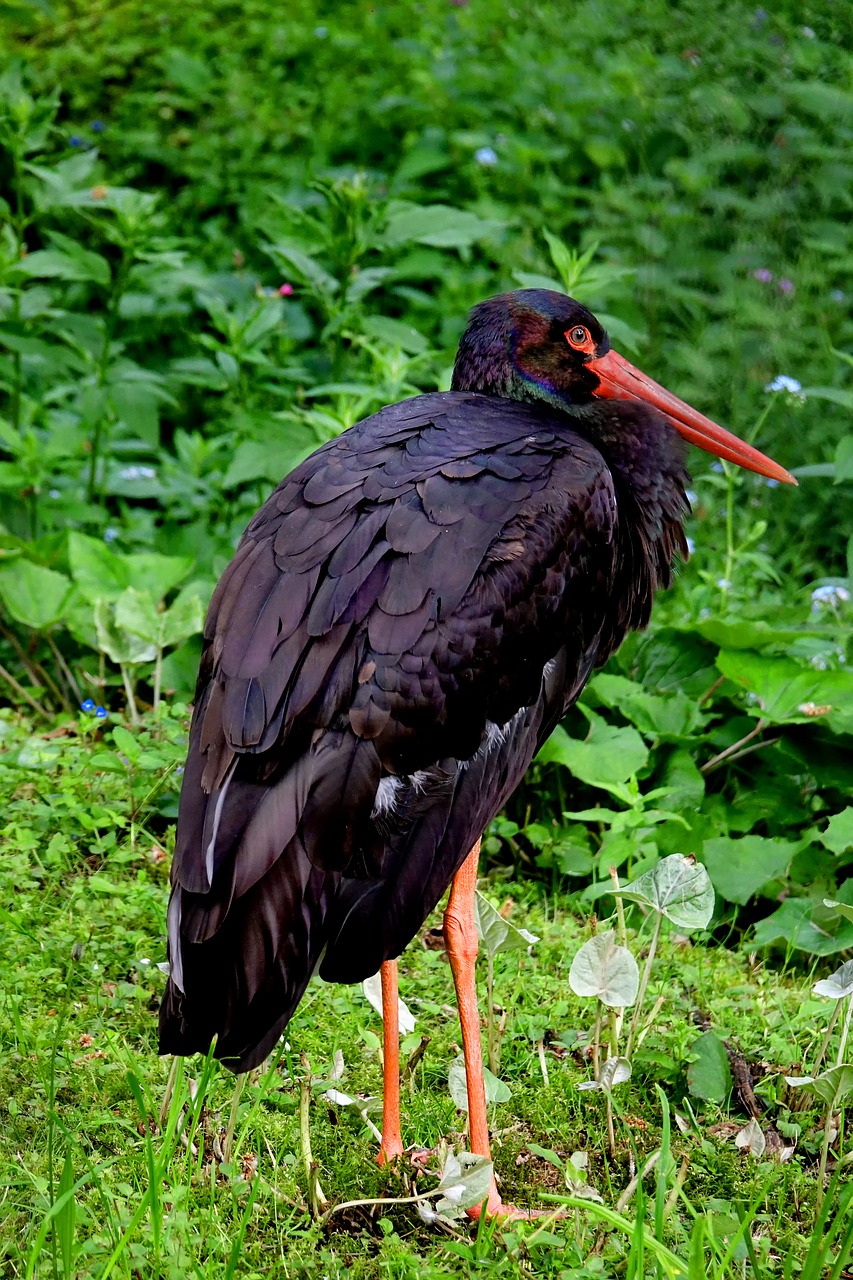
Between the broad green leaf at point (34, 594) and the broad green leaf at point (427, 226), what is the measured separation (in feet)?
4.51

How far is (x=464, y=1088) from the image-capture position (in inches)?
97.6

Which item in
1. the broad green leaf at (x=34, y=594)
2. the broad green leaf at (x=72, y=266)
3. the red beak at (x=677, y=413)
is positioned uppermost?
the red beak at (x=677, y=413)

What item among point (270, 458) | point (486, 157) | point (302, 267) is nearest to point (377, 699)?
point (270, 458)

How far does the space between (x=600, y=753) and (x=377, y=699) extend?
52.0 inches

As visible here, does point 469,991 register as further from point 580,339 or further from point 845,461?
point 845,461

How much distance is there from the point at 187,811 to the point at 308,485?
62 cm

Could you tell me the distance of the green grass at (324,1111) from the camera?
220 cm

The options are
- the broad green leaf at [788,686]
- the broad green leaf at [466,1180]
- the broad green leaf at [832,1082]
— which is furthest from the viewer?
the broad green leaf at [788,686]

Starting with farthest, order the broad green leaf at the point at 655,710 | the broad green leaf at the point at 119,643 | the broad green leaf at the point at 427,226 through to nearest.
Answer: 1. the broad green leaf at the point at 427,226
2. the broad green leaf at the point at 119,643
3. the broad green leaf at the point at 655,710

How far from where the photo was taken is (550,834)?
3.56 metres

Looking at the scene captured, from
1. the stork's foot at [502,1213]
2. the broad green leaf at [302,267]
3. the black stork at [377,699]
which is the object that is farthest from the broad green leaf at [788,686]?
the broad green leaf at [302,267]

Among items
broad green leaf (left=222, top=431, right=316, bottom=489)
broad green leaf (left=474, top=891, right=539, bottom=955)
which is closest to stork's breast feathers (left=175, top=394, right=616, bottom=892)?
broad green leaf (left=474, top=891, right=539, bottom=955)

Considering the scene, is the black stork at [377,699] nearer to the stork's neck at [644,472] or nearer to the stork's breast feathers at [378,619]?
the stork's breast feathers at [378,619]

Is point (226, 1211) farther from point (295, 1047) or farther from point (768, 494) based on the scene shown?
point (768, 494)
